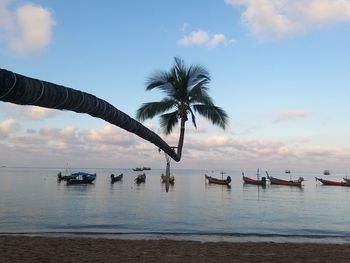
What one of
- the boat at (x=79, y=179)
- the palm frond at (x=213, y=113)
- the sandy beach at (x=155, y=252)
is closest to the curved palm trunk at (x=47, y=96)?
the sandy beach at (x=155, y=252)

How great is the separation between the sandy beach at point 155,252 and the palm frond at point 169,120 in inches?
184

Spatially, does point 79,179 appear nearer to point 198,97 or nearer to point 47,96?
point 198,97

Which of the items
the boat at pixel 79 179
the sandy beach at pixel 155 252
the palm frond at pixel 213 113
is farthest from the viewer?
the boat at pixel 79 179

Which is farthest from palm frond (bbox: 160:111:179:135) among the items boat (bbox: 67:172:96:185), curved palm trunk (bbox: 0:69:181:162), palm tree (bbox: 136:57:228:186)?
boat (bbox: 67:172:96:185)

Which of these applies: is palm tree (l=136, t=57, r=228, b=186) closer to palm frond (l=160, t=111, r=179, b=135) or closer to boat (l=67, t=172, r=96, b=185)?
palm frond (l=160, t=111, r=179, b=135)

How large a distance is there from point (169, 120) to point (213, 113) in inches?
75.9

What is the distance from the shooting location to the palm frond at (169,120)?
1723 centimetres

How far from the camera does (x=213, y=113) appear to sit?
1655 cm

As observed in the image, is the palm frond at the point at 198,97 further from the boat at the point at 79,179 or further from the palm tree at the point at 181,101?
the boat at the point at 79,179

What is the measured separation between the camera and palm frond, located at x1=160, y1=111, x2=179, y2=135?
1723cm

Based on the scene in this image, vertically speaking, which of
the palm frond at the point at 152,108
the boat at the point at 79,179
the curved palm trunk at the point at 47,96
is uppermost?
the palm frond at the point at 152,108

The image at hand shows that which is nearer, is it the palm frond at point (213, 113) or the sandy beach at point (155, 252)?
the sandy beach at point (155, 252)

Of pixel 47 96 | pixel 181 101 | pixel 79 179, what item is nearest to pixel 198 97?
pixel 181 101

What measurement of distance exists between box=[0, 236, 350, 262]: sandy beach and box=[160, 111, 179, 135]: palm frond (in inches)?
184
